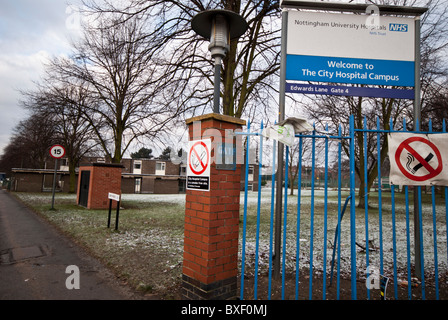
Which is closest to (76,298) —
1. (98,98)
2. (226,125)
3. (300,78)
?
(226,125)

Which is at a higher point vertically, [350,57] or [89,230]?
[350,57]

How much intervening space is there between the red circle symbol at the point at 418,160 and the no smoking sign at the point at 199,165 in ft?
8.41

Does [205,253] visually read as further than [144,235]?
No

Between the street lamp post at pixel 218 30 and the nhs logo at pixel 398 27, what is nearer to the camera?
the street lamp post at pixel 218 30

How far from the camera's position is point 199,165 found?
10.2ft

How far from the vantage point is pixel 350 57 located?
378 cm

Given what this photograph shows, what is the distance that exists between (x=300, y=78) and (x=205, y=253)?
278 cm

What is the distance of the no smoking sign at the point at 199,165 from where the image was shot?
9.73 ft

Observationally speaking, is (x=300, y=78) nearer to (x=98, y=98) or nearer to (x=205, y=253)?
(x=205, y=253)

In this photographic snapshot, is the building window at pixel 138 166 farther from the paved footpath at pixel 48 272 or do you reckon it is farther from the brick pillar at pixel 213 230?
the brick pillar at pixel 213 230

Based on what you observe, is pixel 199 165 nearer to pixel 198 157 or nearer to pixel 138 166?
pixel 198 157

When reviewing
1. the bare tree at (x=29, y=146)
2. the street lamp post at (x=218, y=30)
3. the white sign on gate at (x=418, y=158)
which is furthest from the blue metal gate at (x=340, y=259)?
the bare tree at (x=29, y=146)

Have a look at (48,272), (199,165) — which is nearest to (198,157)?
(199,165)

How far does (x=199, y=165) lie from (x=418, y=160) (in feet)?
9.58
